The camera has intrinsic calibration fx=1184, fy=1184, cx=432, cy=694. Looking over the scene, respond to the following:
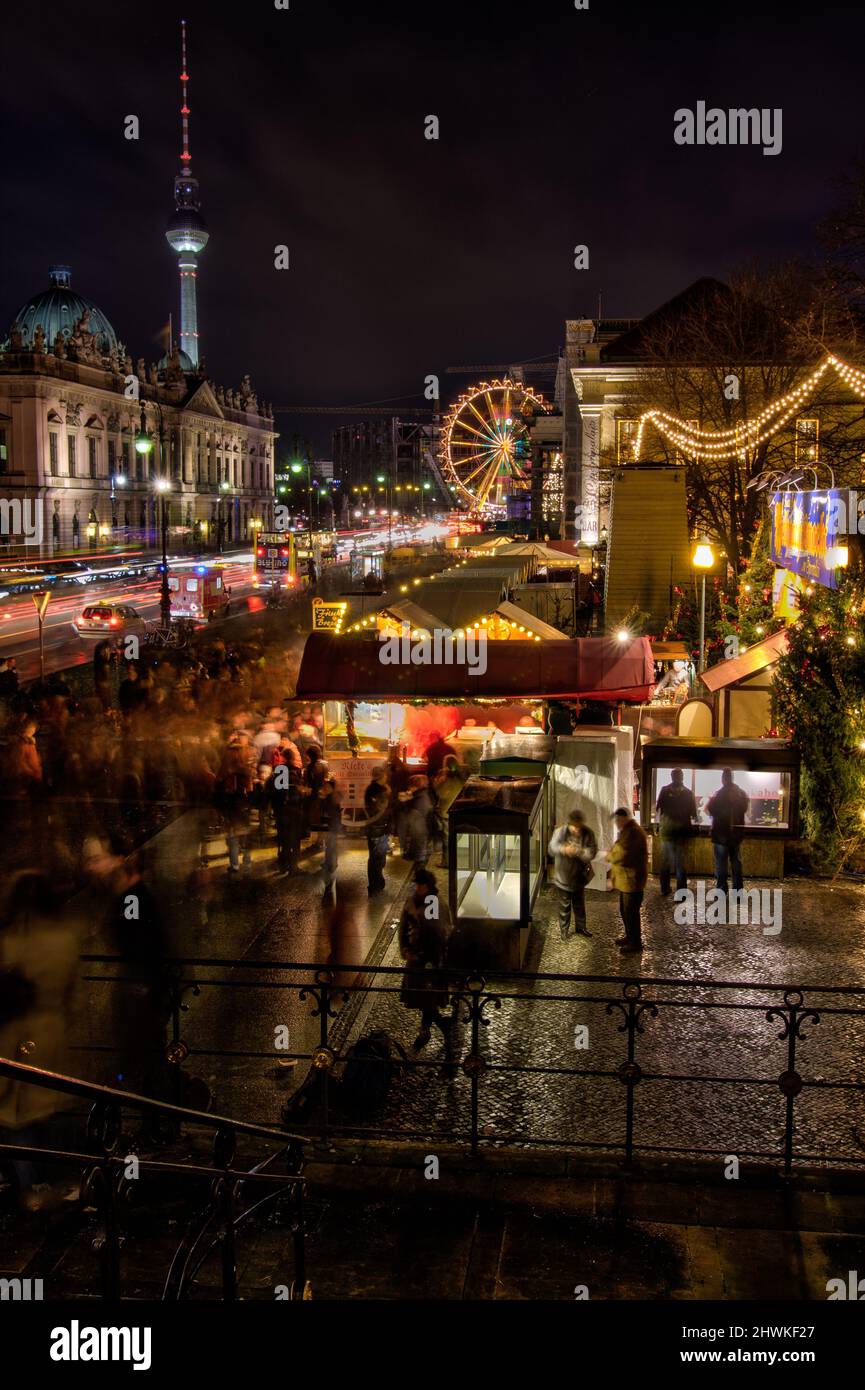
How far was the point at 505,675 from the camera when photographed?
671 inches

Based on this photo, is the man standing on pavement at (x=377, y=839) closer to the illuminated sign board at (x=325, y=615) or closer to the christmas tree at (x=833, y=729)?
the christmas tree at (x=833, y=729)

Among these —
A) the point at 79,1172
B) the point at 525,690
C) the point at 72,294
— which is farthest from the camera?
the point at 72,294

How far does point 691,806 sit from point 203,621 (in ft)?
111

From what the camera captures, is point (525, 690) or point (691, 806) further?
point (525, 690)

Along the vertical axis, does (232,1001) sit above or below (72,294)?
below

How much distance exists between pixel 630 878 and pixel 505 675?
20.2ft

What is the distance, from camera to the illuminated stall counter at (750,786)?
547 inches

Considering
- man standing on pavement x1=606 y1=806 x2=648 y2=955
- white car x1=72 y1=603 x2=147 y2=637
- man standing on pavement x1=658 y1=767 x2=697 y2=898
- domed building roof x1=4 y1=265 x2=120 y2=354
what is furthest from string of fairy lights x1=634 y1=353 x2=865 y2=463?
domed building roof x1=4 y1=265 x2=120 y2=354

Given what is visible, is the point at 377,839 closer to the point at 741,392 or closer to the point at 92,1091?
the point at 92,1091

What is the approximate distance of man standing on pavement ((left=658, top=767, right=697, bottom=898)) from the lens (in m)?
13.3

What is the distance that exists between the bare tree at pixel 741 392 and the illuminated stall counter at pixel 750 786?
50.7 feet

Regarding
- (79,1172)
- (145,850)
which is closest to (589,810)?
(145,850)

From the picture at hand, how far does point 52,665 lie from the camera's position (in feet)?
111

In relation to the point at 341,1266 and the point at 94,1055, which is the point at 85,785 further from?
the point at 341,1266
